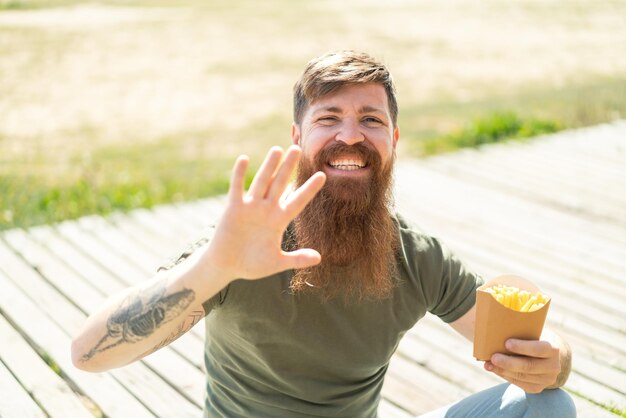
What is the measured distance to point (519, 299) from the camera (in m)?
2.25

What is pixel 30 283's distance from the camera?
4426 mm

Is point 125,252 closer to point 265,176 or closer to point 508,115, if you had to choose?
point 265,176

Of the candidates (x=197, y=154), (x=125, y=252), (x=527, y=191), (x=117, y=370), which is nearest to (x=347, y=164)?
(x=117, y=370)

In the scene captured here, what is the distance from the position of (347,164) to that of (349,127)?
118mm

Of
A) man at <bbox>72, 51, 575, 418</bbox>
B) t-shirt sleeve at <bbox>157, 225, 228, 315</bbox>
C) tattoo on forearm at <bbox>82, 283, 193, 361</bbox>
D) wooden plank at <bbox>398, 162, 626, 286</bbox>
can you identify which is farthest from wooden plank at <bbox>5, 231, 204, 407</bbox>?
wooden plank at <bbox>398, 162, 626, 286</bbox>

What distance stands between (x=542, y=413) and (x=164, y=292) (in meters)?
1.22

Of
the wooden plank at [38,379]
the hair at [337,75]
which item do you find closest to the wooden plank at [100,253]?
the wooden plank at [38,379]

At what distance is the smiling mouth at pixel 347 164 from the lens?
2514mm

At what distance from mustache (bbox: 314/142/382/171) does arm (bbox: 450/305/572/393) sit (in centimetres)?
70

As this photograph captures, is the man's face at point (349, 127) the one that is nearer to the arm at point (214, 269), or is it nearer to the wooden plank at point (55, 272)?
the arm at point (214, 269)

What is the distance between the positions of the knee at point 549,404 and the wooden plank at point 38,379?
1.79 meters

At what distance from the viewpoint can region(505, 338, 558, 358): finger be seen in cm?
226

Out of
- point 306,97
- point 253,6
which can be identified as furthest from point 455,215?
point 253,6

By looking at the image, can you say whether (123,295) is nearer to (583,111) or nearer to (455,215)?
(455,215)
